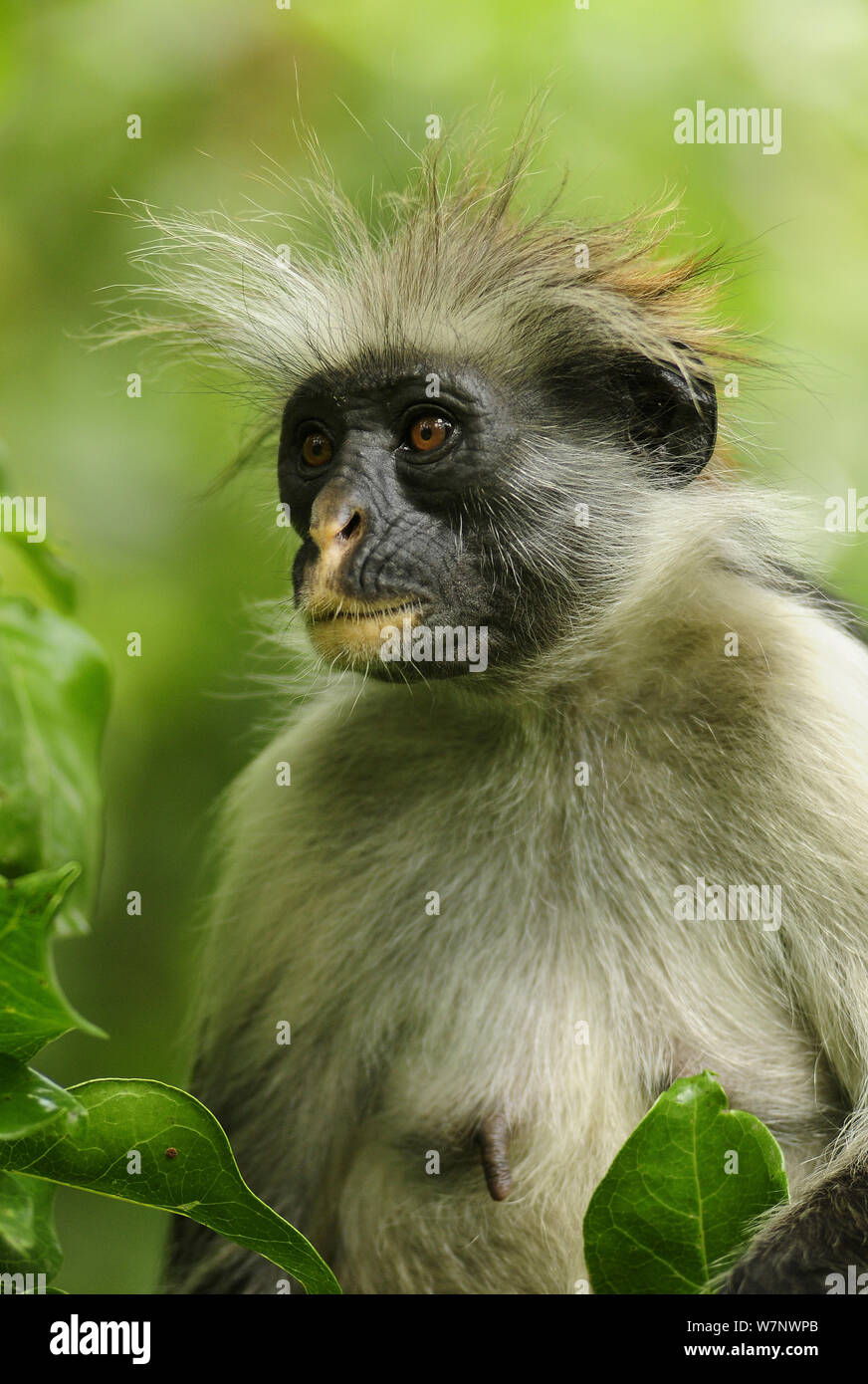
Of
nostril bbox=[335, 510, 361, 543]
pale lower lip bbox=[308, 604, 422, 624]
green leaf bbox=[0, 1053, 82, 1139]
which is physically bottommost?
green leaf bbox=[0, 1053, 82, 1139]

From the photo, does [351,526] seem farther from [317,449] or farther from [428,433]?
[317,449]

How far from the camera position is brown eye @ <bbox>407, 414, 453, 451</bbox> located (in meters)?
3.15

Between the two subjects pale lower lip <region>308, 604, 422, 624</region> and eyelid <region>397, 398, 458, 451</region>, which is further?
eyelid <region>397, 398, 458, 451</region>

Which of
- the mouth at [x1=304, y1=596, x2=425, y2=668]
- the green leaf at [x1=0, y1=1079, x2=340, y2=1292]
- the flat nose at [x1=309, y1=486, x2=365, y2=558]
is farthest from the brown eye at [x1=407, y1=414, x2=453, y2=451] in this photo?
the green leaf at [x1=0, y1=1079, x2=340, y2=1292]

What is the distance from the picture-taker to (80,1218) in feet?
18.1

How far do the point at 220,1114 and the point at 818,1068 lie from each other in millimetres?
1755

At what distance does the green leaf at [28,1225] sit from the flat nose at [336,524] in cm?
158

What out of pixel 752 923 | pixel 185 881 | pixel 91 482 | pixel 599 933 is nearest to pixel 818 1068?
pixel 752 923

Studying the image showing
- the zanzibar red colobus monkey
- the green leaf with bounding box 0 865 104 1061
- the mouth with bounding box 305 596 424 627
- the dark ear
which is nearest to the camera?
the green leaf with bounding box 0 865 104 1061

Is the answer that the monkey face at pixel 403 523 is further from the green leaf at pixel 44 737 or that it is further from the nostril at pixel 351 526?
the green leaf at pixel 44 737

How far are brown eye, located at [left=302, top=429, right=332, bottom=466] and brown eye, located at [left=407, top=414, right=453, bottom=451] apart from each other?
0.83 ft

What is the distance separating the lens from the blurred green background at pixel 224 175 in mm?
4809

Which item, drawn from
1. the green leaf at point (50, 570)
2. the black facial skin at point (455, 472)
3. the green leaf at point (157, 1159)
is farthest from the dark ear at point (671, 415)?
the green leaf at point (157, 1159)

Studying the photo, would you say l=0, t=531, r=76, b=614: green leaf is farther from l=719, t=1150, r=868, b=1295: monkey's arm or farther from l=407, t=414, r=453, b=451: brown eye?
l=719, t=1150, r=868, b=1295: monkey's arm
